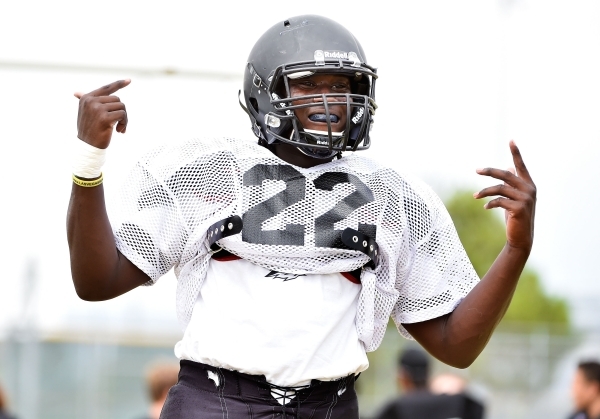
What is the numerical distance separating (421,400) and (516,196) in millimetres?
4220

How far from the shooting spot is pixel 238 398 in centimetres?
270

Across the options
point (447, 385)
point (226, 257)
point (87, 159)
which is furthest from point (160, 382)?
point (87, 159)

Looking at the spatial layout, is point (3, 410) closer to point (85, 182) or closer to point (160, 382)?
point (160, 382)

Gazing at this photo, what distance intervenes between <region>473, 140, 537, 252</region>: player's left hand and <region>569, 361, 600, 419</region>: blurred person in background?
471 centimetres

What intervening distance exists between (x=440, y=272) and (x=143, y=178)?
915mm

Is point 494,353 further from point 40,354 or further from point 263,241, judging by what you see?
point 263,241

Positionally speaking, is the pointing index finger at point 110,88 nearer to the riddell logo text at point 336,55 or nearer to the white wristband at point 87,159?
the white wristband at point 87,159

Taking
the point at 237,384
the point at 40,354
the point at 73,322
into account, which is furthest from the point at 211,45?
the point at 73,322

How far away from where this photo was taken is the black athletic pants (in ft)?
8.85

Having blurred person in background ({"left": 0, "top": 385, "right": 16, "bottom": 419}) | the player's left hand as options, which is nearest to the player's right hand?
the player's left hand

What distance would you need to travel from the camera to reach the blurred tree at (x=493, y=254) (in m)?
24.7

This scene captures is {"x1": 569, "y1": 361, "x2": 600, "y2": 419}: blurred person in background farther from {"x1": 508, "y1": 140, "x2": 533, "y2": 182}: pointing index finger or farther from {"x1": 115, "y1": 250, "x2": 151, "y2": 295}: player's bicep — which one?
{"x1": 115, "y1": 250, "x2": 151, "y2": 295}: player's bicep

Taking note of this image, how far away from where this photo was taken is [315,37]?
3010 mm

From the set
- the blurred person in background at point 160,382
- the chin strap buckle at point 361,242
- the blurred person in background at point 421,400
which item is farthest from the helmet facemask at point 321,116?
the blurred person in background at point 421,400
